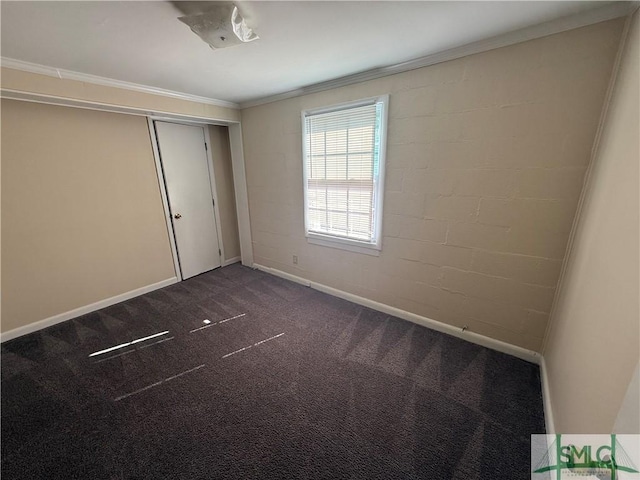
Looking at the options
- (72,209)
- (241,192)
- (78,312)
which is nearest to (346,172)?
(241,192)

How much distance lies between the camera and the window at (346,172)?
2.46m

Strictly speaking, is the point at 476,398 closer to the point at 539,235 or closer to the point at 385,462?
the point at 385,462

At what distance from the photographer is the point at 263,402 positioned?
1.75m

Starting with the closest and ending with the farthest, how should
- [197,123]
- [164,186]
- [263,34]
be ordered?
1. [263,34]
2. [164,186]
3. [197,123]

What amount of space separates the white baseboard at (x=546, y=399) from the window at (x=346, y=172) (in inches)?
62.2

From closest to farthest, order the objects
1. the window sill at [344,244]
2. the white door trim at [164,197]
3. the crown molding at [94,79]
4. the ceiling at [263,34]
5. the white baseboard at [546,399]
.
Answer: the ceiling at [263,34], the white baseboard at [546,399], the crown molding at [94,79], the window sill at [344,244], the white door trim at [164,197]

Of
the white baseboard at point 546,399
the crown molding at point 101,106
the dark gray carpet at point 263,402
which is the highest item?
the crown molding at point 101,106

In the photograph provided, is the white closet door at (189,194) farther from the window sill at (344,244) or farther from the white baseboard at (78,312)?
the window sill at (344,244)

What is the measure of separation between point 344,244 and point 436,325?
124 centimetres

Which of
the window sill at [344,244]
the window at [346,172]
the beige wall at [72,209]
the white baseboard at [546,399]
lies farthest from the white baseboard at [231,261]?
the white baseboard at [546,399]

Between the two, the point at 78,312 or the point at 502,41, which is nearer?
the point at 502,41

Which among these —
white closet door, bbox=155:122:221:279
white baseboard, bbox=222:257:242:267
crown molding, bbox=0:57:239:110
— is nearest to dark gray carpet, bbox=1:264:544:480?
white closet door, bbox=155:122:221:279

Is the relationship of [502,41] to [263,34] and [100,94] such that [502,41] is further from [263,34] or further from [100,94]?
[100,94]

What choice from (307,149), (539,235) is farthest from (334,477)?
(307,149)
